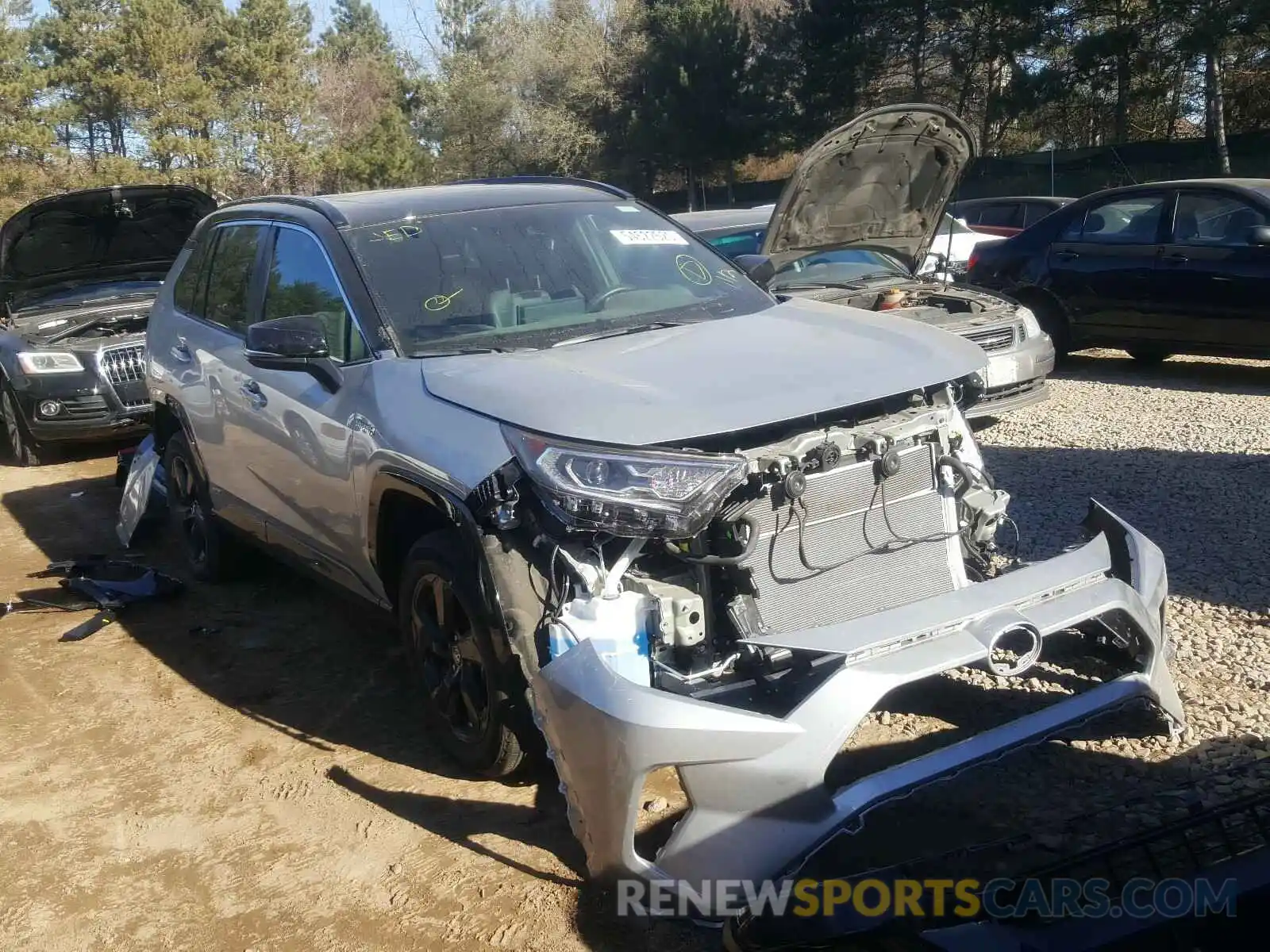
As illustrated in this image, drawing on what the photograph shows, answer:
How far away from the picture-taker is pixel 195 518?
621 centimetres

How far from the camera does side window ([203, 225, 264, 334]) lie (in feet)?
17.2

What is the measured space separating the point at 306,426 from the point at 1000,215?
44.0 feet

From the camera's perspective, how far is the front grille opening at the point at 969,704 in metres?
3.74

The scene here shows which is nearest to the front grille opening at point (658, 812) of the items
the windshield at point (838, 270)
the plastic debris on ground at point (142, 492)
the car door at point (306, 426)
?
the car door at point (306, 426)

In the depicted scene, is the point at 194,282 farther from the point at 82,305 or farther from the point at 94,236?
the point at 94,236

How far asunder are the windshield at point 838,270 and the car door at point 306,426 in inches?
177

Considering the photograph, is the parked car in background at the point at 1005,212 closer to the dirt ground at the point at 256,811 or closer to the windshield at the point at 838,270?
the windshield at the point at 838,270

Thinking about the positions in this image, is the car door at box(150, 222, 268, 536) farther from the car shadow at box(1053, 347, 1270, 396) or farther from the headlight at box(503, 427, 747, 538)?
the car shadow at box(1053, 347, 1270, 396)

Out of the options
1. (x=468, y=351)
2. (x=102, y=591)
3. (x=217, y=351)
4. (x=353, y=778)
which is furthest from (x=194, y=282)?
(x=353, y=778)

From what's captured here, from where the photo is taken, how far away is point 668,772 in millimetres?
3461

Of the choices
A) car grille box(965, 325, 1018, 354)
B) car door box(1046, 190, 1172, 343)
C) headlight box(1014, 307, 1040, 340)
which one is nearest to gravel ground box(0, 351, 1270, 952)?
car grille box(965, 325, 1018, 354)

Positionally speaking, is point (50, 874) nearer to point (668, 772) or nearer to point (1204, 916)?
point (668, 772)

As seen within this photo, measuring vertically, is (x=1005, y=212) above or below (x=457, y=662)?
above

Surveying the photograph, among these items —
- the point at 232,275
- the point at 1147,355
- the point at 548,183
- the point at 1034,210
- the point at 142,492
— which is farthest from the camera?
the point at 1034,210
